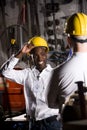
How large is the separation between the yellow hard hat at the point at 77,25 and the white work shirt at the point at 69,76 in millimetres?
218

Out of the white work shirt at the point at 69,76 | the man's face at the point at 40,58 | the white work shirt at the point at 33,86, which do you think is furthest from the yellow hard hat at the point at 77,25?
the man's face at the point at 40,58

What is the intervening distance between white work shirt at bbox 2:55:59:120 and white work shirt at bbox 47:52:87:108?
1.25 meters

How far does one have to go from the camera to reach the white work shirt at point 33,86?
3.85 metres

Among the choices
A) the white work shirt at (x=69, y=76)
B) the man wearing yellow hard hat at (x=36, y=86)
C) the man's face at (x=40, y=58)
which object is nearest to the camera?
the white work shirt at (x=69, y=76)

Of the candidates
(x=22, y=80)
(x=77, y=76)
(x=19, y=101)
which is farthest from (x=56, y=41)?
(x=77, y=76)

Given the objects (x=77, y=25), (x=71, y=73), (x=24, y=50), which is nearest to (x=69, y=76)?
(x=71, y=73)

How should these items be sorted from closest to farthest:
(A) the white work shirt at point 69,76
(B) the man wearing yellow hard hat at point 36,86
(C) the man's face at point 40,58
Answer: (A) the white work shirt at point 69,76 < (B) the man wearing yellow hard hat at point 36,86 < (C) the man's face at point 40,58

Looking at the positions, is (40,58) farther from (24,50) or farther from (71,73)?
(71,73)

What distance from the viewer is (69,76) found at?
95.3 inches

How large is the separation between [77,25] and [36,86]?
150 centimetres

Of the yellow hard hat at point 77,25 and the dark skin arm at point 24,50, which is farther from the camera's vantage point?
the dark skin arm at point 24,50

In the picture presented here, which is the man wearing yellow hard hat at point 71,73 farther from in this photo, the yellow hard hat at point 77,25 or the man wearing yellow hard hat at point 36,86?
the man wearing yellow hard hat at point 36,86

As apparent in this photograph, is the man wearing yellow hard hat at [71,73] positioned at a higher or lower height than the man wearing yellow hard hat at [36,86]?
higher

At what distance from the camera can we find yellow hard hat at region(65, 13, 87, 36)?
2.55 meters
